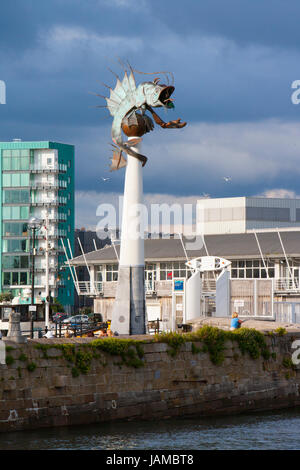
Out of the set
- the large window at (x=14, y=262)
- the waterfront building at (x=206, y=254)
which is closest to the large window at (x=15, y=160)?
the large window at (x=14, y=262)

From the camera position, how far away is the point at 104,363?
3256 centimetres

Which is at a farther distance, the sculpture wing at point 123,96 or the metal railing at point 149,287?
the metal railing at point 149,287

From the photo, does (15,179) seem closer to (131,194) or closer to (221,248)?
(221,248)

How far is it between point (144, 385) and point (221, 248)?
A: 51.4m

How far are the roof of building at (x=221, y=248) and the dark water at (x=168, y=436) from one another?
4593 centimetres

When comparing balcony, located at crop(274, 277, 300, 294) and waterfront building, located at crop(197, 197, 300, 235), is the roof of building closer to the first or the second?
balcony, located at crop(274, 277, 300, 294)

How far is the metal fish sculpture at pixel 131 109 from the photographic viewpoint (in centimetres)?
3928

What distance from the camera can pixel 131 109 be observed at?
40062 millimetres

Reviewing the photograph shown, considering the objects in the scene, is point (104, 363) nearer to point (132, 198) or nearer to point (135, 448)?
point (135, 448)

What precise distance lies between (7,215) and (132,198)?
91.1 meters

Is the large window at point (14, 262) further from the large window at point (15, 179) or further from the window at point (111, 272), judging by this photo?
the window at point (111, 272)

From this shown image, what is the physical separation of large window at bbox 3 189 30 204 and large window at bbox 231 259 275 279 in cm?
5095

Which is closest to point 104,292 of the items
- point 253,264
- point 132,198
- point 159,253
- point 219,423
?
point 159,253

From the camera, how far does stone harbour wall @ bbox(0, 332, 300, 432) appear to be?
2997 centimetres
